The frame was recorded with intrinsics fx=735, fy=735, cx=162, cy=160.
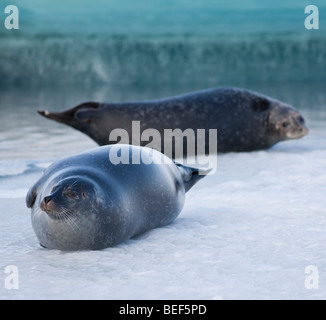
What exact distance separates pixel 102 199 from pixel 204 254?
0.46 metres

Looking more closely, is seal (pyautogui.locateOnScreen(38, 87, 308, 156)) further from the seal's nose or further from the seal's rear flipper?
the seal's nose

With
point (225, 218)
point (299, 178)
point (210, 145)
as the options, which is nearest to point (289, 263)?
point (225, 218)

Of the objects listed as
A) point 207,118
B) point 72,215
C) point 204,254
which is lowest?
point 204,254

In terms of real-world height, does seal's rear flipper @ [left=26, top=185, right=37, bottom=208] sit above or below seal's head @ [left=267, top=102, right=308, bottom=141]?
below

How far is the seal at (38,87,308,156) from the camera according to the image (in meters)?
5.51

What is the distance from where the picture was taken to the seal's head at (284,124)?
19.0 ft

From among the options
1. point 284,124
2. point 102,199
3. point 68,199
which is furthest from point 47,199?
point 284,124

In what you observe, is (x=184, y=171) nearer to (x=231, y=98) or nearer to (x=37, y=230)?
(x=37, y=230)

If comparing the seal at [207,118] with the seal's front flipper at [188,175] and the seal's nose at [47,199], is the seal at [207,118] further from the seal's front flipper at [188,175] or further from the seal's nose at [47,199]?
the seal's nose at [47,199]

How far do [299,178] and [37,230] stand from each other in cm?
199

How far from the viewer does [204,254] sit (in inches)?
113

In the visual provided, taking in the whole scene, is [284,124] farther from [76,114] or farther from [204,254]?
[204,254]

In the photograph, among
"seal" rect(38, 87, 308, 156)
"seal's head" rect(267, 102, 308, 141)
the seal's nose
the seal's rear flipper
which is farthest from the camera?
"seal's head" rect(267, 102, 308, 141)

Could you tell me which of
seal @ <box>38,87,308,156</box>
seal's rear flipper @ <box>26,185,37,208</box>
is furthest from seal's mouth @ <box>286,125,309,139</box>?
seal's rear flipper @ <box>26,185,37,208</box>
